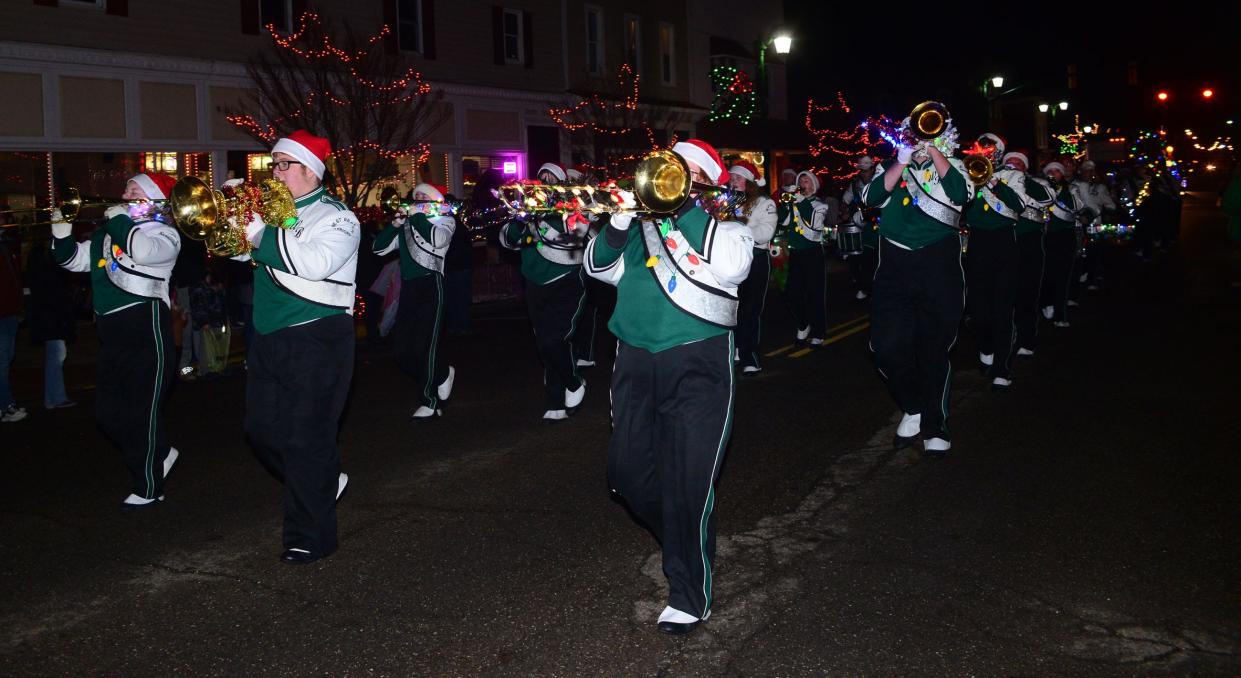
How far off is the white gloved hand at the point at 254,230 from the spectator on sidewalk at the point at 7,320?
5.37 metres

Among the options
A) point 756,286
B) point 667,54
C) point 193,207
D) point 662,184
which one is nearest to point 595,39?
point 667,54

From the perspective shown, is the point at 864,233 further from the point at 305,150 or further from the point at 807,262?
the point at 305,150

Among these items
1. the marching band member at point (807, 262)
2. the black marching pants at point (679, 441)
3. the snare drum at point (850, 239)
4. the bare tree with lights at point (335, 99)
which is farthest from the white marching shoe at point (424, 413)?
the snare drum at point (850, 239)

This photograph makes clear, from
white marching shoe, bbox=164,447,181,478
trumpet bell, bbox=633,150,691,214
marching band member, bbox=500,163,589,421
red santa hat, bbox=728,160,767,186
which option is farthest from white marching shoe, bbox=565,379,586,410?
trumpet bell, bbox=633,150,691,214

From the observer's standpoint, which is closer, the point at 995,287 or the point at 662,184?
the point at 662,184

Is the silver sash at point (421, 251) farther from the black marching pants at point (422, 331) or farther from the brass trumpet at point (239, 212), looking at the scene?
the brass trumpet at point (239, 212)

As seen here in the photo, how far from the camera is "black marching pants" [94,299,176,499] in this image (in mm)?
6629

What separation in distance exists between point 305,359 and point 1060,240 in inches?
419

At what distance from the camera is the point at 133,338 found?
6648 millimetres

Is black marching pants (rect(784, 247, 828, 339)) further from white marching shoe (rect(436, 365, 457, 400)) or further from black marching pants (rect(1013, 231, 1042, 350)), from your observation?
white marching shoe (rect(436, 365, 457, 400))

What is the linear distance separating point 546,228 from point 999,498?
2.97 meters

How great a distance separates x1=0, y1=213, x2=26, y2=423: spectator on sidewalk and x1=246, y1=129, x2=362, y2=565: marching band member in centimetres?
514

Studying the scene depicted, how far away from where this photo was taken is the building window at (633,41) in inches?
1206

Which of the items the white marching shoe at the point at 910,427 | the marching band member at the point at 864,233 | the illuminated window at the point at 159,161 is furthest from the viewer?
the illuminated window at the point at 159,161
